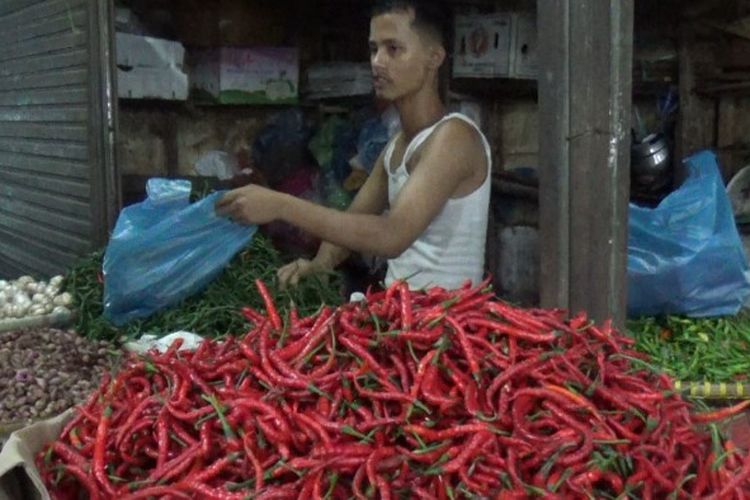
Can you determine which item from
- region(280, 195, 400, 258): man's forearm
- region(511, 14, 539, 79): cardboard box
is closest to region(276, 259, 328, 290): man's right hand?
region(280, 195, 400, 258): man's forearm

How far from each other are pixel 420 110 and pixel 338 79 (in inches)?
104

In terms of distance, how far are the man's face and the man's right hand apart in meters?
0.90

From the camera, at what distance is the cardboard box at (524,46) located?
555cm

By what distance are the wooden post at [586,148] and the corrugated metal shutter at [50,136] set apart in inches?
110

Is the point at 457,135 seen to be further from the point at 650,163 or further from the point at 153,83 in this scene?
the point at 153,83

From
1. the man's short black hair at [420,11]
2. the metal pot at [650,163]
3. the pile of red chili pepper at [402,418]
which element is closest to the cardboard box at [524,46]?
the metal pot at [650,163]

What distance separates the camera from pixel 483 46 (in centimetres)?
577

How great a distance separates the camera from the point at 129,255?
3803mm

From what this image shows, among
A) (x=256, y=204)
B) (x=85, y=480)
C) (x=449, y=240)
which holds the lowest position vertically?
(x=85, y=480)

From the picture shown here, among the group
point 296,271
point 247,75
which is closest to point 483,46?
point 247,75

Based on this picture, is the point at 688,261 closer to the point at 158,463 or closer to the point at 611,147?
the point at 611,147

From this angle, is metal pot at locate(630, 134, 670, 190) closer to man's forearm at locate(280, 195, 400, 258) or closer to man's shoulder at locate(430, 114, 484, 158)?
man's shoulder at locate(430, 114, 484, 158)

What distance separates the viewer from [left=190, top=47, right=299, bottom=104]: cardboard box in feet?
20.2

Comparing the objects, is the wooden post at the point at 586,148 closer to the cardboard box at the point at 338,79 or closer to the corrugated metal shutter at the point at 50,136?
the corrugated metal shutter at the point at 50,136
